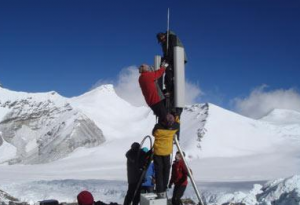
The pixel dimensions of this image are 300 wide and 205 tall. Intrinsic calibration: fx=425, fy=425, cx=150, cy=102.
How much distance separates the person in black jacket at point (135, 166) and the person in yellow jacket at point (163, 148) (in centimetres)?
40

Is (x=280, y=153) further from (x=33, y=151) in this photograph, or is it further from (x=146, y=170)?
(x=146, y=170)

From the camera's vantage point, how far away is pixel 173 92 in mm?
6004

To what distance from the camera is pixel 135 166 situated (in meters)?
6.30

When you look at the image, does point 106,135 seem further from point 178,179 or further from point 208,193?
point 178,179

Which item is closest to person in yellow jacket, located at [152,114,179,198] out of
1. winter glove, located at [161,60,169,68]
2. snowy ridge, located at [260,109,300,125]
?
winter glove, located at [161,60,169,68]

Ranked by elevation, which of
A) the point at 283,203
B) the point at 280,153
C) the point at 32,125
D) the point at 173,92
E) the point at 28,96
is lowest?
the point at 283,203

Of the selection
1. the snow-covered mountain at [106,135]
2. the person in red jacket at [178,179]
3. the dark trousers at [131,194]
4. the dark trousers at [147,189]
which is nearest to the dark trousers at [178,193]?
the person in red jacket at [178,179]

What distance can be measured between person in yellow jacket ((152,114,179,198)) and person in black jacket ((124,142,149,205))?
1.32ft

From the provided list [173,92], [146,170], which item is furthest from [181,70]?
[146,170]

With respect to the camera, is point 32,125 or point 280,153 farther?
point 32,125

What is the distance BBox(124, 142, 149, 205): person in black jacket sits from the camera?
623 cm

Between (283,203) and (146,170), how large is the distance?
583 centimetres

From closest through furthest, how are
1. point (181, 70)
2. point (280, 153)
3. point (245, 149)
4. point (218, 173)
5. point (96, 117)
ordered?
point (181, 70), point (218, 173), point (280, 153), point (245, 149), point (96, 117)

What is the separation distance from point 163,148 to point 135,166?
710 millimetres
